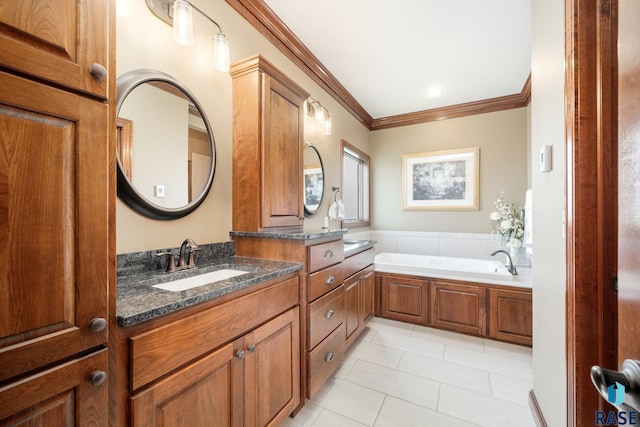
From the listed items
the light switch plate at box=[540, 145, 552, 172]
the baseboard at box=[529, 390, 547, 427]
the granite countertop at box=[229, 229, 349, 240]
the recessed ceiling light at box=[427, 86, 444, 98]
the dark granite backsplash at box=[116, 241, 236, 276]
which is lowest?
the baseboard at box=[529, 390, 547, 427]

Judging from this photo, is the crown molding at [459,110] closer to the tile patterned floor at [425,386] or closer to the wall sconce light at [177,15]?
the tile patterned floor at [425,386]

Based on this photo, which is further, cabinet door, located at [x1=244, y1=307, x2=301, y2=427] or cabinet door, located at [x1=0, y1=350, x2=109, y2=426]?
cabinet door, located at [x1=244, y1=307, x2=301, y2=427]

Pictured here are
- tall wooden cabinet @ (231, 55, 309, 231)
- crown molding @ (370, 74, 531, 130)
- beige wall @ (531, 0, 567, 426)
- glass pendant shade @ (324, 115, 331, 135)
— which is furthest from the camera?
crown molding @ (370, 74, 531, 130)

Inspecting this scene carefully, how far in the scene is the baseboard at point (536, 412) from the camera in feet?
4.64

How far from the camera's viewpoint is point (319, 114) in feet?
8.44

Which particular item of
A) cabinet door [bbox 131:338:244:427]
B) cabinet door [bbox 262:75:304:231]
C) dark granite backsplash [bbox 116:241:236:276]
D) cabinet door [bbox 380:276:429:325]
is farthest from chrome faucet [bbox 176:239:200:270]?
cabinet door [bbox 380:276:429:325]

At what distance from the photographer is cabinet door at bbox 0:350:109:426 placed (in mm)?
545

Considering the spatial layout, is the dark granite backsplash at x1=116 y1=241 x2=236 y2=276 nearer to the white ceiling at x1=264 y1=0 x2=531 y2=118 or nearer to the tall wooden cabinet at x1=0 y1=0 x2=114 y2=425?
the tall wooden cabinet at x1=0 y1=0 x2=114 y2=425

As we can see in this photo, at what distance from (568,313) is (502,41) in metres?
2.24

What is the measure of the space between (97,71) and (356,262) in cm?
204

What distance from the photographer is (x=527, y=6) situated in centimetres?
181

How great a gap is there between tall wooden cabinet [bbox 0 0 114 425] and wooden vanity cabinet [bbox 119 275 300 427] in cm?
10

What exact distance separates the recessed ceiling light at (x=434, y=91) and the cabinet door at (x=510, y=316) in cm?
225

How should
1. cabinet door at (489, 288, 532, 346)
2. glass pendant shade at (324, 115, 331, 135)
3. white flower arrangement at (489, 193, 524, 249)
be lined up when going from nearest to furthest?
cabinet door at (489, 288, 532, 346) → glass pendant shade at (324, 115, 331, 135) → white flower arrangement at (489, 193, 524, 249)
